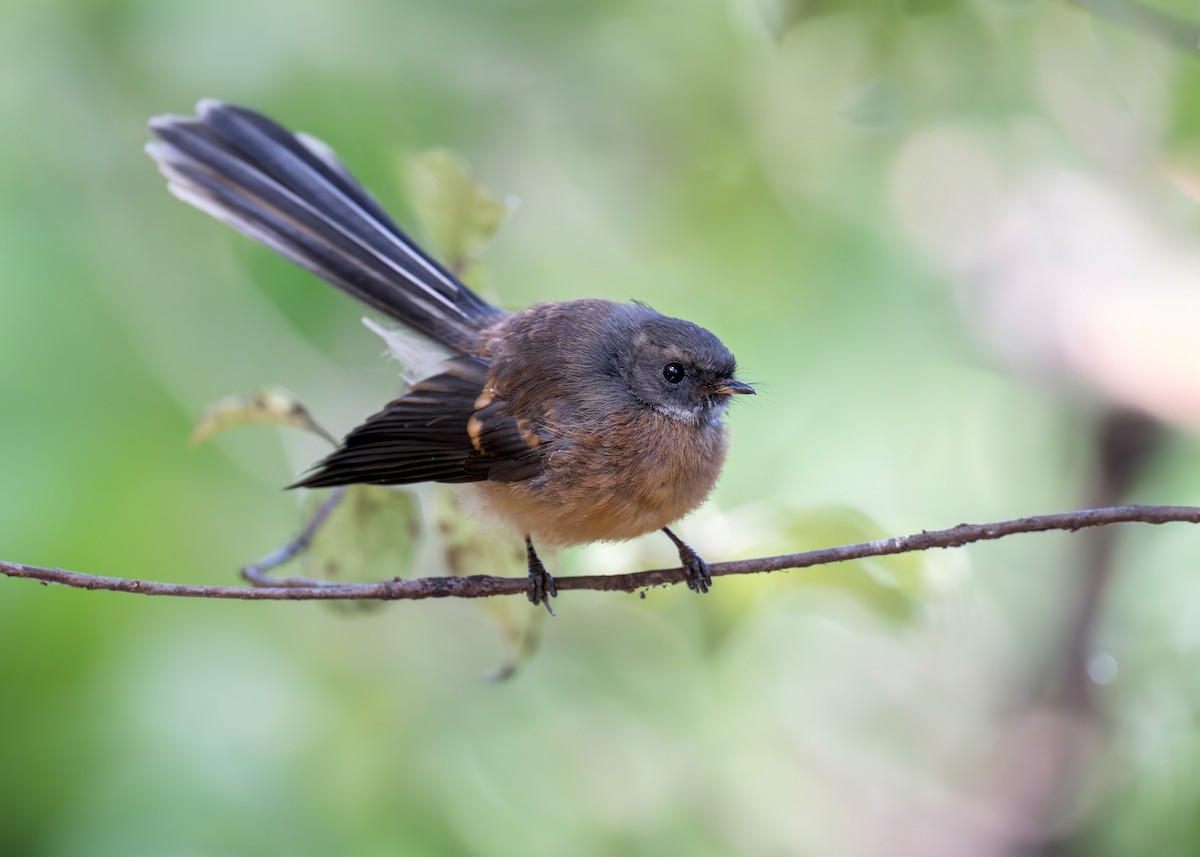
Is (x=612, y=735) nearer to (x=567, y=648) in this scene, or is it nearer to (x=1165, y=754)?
(x=567, y=648)

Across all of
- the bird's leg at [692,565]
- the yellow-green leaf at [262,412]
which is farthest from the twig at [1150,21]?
the yellow-green leaf at [262,412]

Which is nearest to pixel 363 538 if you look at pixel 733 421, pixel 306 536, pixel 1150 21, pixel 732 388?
pixel 306 536

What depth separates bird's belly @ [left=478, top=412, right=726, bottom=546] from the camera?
2.20m

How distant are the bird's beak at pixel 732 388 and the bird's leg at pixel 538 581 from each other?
1.65 ft

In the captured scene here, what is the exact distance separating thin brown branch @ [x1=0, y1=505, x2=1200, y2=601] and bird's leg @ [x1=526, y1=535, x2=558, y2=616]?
16 cm

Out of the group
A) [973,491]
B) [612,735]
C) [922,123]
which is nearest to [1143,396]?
[973,491]

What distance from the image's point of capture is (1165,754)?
247cm

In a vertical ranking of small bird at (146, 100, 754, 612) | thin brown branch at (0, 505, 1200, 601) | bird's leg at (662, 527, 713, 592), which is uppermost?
small bird at (146, 100, 754, 612)

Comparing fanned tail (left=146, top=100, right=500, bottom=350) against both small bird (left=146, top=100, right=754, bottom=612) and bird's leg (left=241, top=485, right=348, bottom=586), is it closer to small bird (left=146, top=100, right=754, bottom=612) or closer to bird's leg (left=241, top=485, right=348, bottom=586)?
small bird (left=146, top=100, right=754, bottom=612)

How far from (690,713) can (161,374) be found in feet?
5.44

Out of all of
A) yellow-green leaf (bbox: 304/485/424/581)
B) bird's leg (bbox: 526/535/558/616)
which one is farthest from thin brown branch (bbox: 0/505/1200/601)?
yellow-green leaf (bbox: 304/485/424/581)

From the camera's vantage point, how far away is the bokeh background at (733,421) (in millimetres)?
2559

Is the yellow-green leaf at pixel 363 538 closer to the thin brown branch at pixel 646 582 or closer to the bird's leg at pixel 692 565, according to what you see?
the thin brown branch at pixel 646 582

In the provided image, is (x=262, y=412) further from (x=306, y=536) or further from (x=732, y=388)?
(x=732, y=388)
